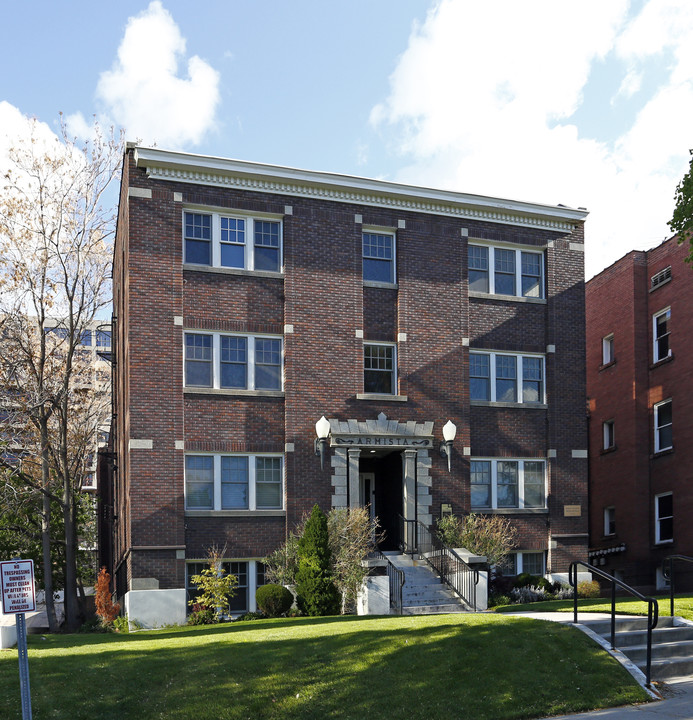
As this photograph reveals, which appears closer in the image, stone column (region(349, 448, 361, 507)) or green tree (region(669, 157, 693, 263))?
green tree (region(669, 157, 693, 263))

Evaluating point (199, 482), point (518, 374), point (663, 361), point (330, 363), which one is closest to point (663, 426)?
point (663, 361)

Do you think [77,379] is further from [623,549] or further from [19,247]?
[623,549]

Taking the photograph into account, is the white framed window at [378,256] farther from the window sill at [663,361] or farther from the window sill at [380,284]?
the window sill at [663,361]

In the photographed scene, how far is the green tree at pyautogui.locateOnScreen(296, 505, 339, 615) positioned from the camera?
21.8 metres

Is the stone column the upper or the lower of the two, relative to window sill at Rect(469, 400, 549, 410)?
lower

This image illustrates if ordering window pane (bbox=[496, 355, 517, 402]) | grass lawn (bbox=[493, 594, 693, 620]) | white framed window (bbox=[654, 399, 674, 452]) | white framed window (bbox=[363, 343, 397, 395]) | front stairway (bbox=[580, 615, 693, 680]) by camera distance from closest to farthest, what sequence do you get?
front stairway (bbox=[580, 615, 693, 680]), grass lawn (bbox=[493, 594, 693, 620]), white framed window (bbox=[363, 343, 397, 395]), window pane (bbox=[496, 355, 517, 402]), white framed window (bbox=[654, 399, 674, 452])

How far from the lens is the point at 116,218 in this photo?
3334 centimetres

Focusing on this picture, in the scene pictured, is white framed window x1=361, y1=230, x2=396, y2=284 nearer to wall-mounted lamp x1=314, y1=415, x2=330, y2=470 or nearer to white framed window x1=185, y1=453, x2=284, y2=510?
wall-mounted lamp x1=314, y1=415, x2=330, y2=470

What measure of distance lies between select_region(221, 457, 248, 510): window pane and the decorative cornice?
7.70 meters

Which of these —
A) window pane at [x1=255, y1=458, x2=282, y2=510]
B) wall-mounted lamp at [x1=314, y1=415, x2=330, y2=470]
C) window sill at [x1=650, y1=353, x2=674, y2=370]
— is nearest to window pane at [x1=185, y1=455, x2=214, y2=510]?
window pane at [x1=255, y1=458, x2=282, y2=510]

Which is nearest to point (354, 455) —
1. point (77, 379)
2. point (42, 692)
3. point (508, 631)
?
point (508, 631)

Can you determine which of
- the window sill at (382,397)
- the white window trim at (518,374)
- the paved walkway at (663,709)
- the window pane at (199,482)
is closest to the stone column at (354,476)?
the window sill at (382,397)

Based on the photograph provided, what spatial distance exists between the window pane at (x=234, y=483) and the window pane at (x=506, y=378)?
8382mm

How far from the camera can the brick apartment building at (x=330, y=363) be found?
78.7ft
